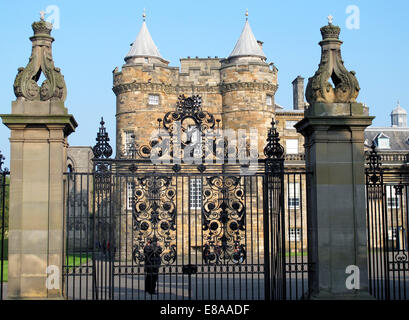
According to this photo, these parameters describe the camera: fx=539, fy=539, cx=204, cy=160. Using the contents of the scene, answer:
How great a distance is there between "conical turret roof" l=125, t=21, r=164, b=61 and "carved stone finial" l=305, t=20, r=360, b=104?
27.7 meters

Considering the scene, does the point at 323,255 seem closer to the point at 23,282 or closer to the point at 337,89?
the point at 337,89

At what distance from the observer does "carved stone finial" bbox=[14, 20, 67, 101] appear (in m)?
10.6

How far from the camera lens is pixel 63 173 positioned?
10.6 metres

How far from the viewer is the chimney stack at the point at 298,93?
49.3 m

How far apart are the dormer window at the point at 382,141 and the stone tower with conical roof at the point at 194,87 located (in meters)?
13.3

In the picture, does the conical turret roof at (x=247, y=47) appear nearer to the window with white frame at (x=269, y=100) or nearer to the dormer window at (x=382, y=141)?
the window with white frame at (x=269, y=100)

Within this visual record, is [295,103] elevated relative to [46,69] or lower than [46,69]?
elevated

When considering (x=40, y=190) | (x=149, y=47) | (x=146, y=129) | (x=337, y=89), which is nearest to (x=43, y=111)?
(x=40, y=190)

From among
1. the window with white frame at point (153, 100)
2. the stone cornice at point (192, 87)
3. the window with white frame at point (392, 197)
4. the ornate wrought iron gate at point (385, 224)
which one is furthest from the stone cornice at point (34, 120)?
the window with white frame at point (153, 100)

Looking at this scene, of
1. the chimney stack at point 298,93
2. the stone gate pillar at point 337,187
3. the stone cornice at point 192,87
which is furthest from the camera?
the chimney stack at point 298,93

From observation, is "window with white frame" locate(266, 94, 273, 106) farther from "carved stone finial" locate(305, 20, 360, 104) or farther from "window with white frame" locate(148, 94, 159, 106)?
"carved stone finial" locate(305, 20, 360, 104)

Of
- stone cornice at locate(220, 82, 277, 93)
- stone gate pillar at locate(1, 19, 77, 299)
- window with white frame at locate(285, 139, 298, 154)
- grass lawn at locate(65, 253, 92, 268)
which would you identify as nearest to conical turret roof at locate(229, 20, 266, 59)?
stone cornice at locate(220, 82, 277, 93)

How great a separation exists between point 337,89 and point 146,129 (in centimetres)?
2662
